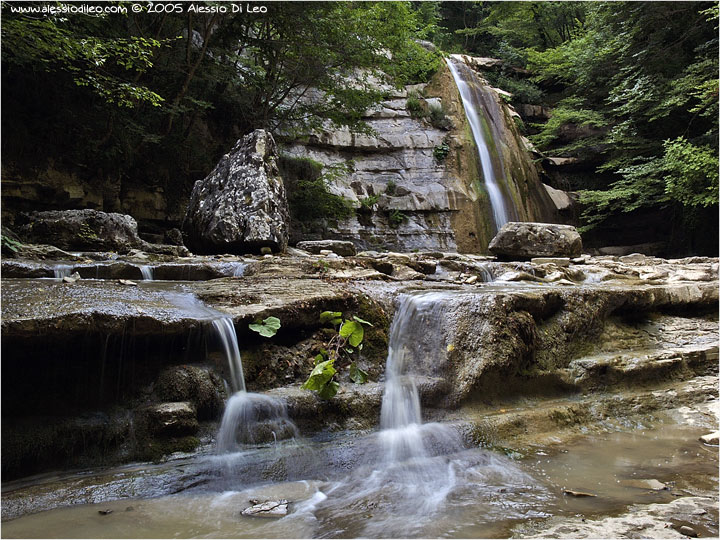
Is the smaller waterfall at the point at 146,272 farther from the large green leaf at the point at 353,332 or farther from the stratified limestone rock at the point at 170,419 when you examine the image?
the large green leaf at the point at 353,332

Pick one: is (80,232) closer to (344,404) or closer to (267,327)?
(267,327)

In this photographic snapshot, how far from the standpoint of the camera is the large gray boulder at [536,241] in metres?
8.81

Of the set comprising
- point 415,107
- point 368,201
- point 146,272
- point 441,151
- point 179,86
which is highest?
point 415,107

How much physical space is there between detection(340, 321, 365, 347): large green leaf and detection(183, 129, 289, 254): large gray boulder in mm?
3617

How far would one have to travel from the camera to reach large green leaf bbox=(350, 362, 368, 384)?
130 inches

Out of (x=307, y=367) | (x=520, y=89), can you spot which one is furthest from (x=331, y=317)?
(x=520, y=89)

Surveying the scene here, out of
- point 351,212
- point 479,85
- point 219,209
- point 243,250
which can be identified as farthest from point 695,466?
point 479,85

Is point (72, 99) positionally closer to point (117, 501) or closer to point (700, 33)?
point (117, 501)

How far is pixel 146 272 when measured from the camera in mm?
4473

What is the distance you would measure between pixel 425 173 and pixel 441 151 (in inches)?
36.6

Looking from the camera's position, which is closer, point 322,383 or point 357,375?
point 322,383

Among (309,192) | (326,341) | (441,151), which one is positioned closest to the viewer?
(326,341)

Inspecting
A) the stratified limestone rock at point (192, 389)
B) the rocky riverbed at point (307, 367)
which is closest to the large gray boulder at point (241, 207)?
the rocky riverbed at point (307, 367)

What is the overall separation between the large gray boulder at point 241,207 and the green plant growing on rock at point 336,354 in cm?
345
